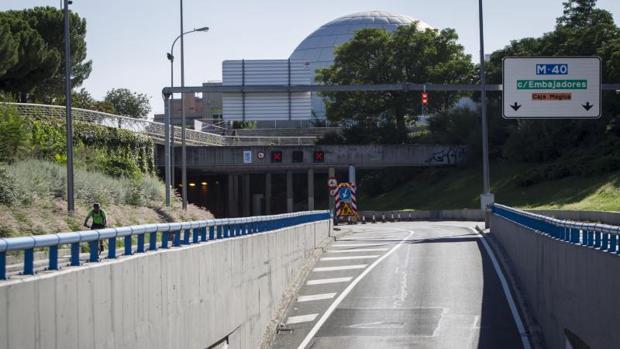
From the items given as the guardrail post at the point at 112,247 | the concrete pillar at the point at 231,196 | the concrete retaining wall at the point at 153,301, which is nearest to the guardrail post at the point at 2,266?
the concrete retaining wall at the point at 153,301

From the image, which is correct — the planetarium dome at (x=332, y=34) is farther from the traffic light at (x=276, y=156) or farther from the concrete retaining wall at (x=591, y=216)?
the concrete retaining wall at (x=591, y=216)

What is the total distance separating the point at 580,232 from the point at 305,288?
12105 mm

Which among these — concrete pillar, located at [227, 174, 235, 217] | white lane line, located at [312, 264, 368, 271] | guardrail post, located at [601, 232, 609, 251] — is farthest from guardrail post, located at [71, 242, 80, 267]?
concrete pillar, located at [227, 174, 235, 217]

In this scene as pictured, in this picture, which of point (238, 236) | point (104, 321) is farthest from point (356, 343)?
point (104, 321)

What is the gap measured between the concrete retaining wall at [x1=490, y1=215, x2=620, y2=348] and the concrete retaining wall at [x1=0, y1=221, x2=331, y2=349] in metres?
5.45

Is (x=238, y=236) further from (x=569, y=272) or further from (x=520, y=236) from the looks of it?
(x=520, y=236)

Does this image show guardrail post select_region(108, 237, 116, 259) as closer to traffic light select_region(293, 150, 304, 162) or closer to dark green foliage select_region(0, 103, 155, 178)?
dark green foliage select_region(0, 103, 155, 178)

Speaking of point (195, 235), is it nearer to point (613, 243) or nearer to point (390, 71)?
point (613, 243)

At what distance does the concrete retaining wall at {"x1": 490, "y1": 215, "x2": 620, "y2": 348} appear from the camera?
13.1 metres

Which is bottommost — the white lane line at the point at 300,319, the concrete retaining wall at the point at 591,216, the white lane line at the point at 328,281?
the white lane line at the point at 300,319

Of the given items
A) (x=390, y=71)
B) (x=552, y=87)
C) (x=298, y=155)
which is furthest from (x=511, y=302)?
(x=390, y=71)

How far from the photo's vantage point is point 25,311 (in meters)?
7.74

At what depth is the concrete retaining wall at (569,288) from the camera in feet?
42.8

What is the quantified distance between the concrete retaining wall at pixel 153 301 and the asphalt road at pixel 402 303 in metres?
1.66
